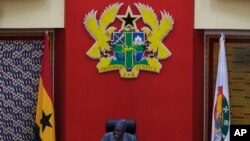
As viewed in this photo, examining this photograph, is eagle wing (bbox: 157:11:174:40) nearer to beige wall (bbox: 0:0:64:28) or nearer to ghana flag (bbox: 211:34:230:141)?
ghana flag (bbox: 211:34:230:141)

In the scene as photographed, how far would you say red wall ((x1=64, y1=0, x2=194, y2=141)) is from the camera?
8.50m

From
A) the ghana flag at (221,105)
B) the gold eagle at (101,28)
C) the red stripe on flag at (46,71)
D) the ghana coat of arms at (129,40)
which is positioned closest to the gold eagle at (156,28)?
the ghana coat of arms at (129,40)

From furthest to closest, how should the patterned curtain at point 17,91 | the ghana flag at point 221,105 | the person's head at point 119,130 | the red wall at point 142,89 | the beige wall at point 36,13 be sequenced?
the patterned curtain at point 17,91, the beige wall at point 36,13, the red wall at point 142,89, the ghana flag at point 221,105, the person's head at point 119,130

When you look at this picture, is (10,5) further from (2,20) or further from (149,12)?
(149,12)

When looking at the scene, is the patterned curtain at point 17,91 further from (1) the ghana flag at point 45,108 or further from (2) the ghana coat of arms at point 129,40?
(2) the ghana coat of arms at point 129,40

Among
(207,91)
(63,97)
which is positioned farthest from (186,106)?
(63,97)

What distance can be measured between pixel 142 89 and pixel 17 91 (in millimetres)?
1757

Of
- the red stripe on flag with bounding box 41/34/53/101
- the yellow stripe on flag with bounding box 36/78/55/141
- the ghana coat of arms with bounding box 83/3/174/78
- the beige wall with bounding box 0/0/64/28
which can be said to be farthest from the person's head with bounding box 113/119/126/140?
the beige wall with bounding box 0/0/64/28

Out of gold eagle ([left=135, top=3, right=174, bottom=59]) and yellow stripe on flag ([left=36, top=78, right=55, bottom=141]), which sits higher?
gold eagle ([left=135, top=3, right=174, bottom=59])

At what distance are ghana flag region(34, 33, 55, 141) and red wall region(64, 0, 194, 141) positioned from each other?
23 centimetres

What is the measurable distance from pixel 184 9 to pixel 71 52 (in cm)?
165

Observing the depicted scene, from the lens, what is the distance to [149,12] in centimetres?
848

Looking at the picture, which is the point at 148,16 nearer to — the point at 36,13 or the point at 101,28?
the point at 101,28

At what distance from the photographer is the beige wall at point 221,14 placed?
27.9 feet
